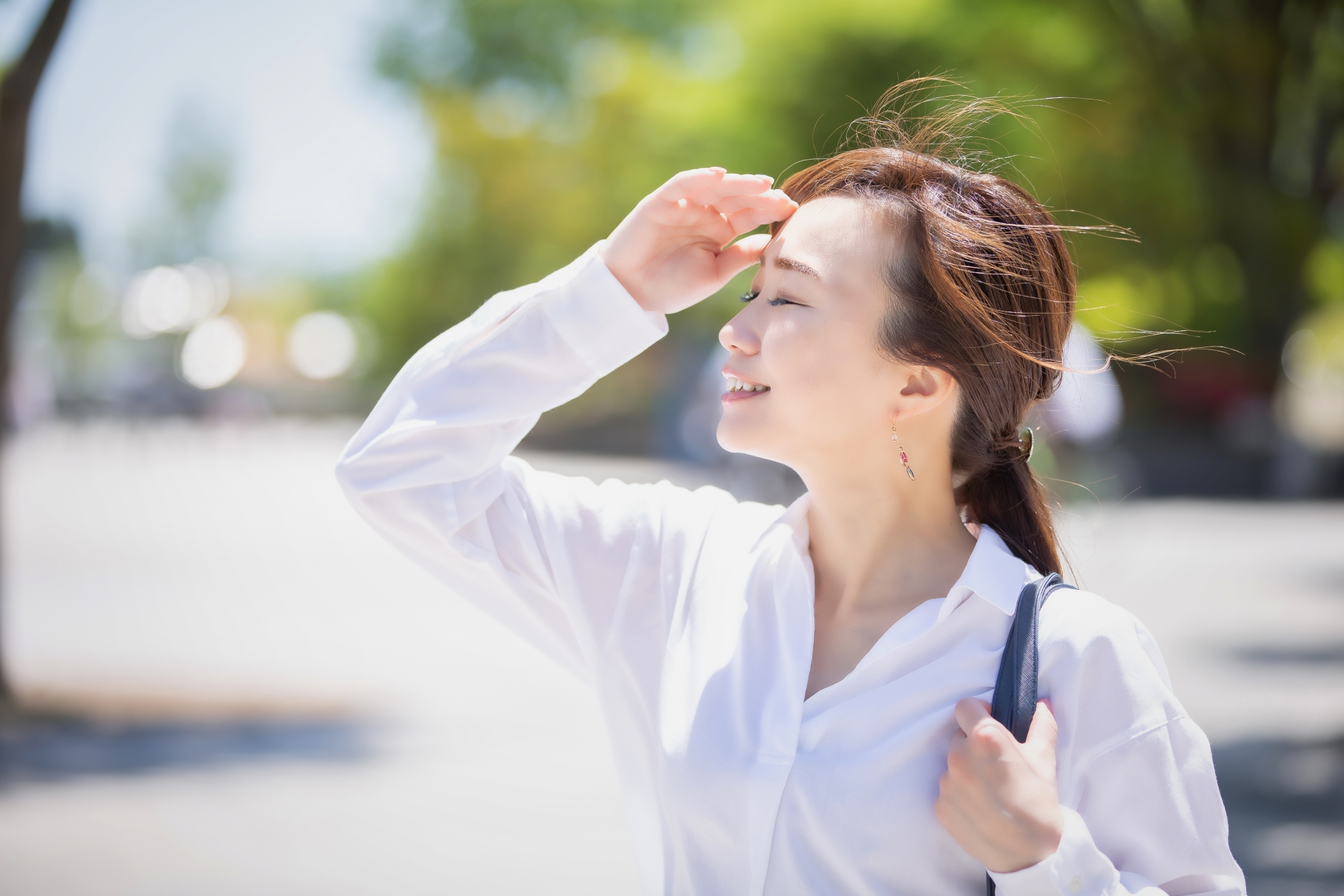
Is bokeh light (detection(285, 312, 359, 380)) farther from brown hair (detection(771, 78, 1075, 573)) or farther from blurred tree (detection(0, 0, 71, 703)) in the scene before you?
brown hair (detection(771, 78, 1075, 573))

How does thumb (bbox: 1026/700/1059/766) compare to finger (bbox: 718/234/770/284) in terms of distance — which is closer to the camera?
thumb (bbox: 1026/700/1059/766)

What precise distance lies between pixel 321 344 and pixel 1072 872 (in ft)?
239

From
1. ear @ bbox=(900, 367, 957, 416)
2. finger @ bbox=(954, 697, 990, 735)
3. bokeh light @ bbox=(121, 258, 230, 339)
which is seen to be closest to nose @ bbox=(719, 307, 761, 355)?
ear @ bbox=(900, 367, 957, 416)

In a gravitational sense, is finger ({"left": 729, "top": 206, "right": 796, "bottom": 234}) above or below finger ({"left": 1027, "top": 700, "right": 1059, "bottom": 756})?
above

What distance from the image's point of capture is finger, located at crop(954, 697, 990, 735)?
1429mm

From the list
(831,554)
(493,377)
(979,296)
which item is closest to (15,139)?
(493,377)

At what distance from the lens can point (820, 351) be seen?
165 cm

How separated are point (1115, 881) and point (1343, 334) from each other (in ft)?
164

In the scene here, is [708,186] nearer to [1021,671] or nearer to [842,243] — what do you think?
[842,243]

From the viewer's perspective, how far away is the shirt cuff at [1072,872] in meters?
1.33

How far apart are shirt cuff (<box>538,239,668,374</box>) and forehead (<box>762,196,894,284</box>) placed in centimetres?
24

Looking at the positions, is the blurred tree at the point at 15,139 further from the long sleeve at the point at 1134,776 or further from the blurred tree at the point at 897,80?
the long sleeve at the point at 1134,776

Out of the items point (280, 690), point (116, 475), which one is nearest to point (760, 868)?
point (280, 690)

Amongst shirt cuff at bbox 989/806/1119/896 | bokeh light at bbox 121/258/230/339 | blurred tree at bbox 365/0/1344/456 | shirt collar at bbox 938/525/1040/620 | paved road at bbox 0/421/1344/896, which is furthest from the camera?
bokeh light at bbox 121/258/230/339
